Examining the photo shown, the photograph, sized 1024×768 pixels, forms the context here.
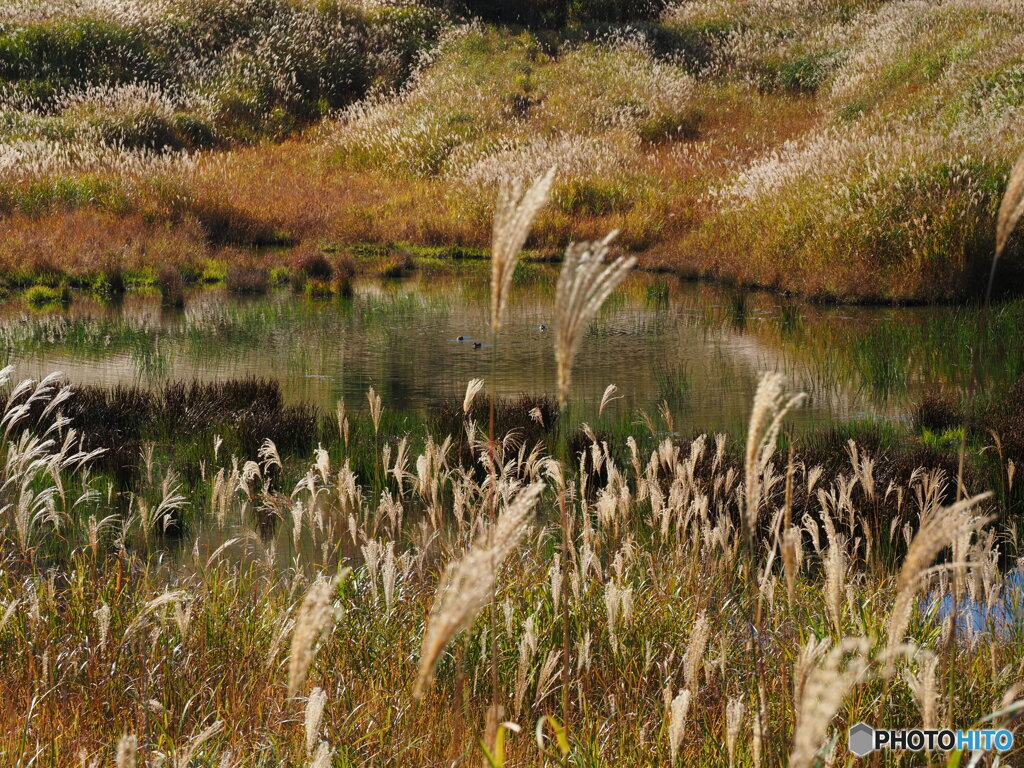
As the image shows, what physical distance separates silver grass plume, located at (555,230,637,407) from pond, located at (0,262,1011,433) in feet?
17.2

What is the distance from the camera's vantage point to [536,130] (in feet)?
76.7

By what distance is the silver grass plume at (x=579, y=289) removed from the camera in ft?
4.74

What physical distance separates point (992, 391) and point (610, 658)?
5.16 meters

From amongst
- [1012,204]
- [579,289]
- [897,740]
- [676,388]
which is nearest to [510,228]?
[579,289]

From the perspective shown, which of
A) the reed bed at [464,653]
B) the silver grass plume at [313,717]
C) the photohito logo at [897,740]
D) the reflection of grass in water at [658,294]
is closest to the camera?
the silver grass plume at [313,717]

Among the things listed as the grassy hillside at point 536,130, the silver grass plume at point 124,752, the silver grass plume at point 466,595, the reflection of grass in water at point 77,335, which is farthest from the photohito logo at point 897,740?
the grassy hillside at point 536,130

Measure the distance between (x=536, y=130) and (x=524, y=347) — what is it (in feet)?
45.2

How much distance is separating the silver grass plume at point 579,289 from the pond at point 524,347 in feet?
17.2

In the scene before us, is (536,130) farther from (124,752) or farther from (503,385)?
(124,752)

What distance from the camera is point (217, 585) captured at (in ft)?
12.1

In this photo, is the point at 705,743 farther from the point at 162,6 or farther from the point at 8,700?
the point at 162,6

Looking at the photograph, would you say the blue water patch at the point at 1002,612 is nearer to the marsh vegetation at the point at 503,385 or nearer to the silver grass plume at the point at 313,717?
the marsh vegetation at the point at 503,385

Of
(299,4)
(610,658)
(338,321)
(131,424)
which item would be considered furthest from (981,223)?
(299,4)

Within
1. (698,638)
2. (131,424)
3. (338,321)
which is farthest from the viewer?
(338,321)
